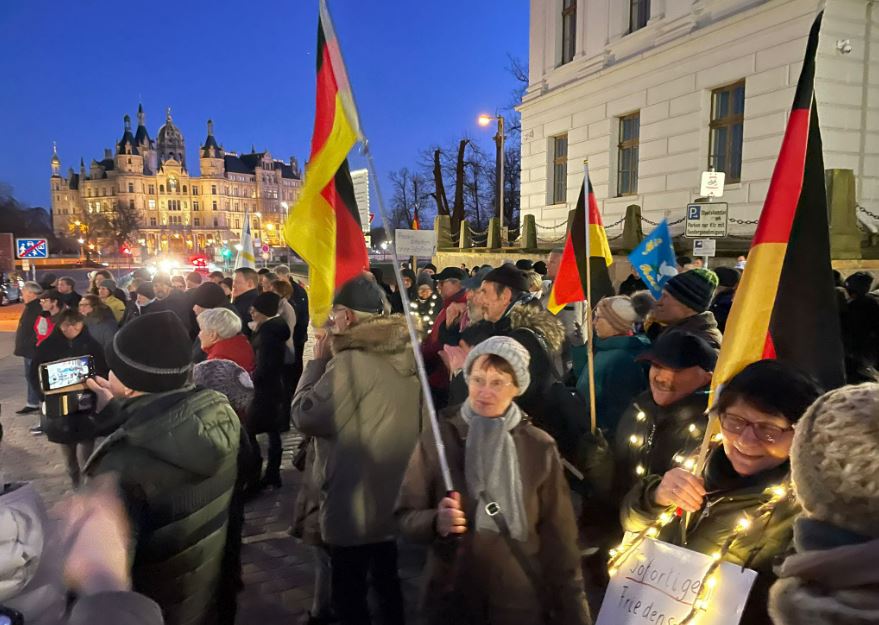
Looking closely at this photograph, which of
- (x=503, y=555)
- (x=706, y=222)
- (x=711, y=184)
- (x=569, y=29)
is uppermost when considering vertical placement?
(x=569, y=29)

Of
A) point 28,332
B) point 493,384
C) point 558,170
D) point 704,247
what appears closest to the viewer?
point 493,384

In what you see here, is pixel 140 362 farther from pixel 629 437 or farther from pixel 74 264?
pixel 74 264

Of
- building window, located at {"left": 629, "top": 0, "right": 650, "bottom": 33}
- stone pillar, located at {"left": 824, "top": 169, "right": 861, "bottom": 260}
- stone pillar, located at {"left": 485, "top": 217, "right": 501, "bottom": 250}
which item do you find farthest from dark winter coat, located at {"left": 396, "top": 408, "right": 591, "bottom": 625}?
stone pillar, located at {"left": 485, "top": 217, "right": 501, "bottom": 250}

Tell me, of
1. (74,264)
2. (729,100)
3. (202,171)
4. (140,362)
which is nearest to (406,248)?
(729,100)

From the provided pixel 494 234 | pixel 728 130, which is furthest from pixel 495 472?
pixel 494 234

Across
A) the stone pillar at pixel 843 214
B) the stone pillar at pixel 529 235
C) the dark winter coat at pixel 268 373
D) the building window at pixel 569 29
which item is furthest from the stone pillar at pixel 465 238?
the dark winter coat at pixel 268 373

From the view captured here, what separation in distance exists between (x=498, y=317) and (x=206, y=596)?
2.52 meters

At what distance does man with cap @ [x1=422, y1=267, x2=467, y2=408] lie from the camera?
579 centimetres

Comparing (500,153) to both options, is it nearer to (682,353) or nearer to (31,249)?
(31,249)

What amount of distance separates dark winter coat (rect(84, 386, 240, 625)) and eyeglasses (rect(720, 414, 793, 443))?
1685 mm

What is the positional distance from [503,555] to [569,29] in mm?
20343

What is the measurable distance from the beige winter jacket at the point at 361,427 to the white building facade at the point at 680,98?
40.4ft

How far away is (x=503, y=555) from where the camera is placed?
7.43 feet

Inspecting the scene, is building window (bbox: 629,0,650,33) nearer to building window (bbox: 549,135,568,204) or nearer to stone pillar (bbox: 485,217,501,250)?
building window (bbox: 549,135,568,204)
